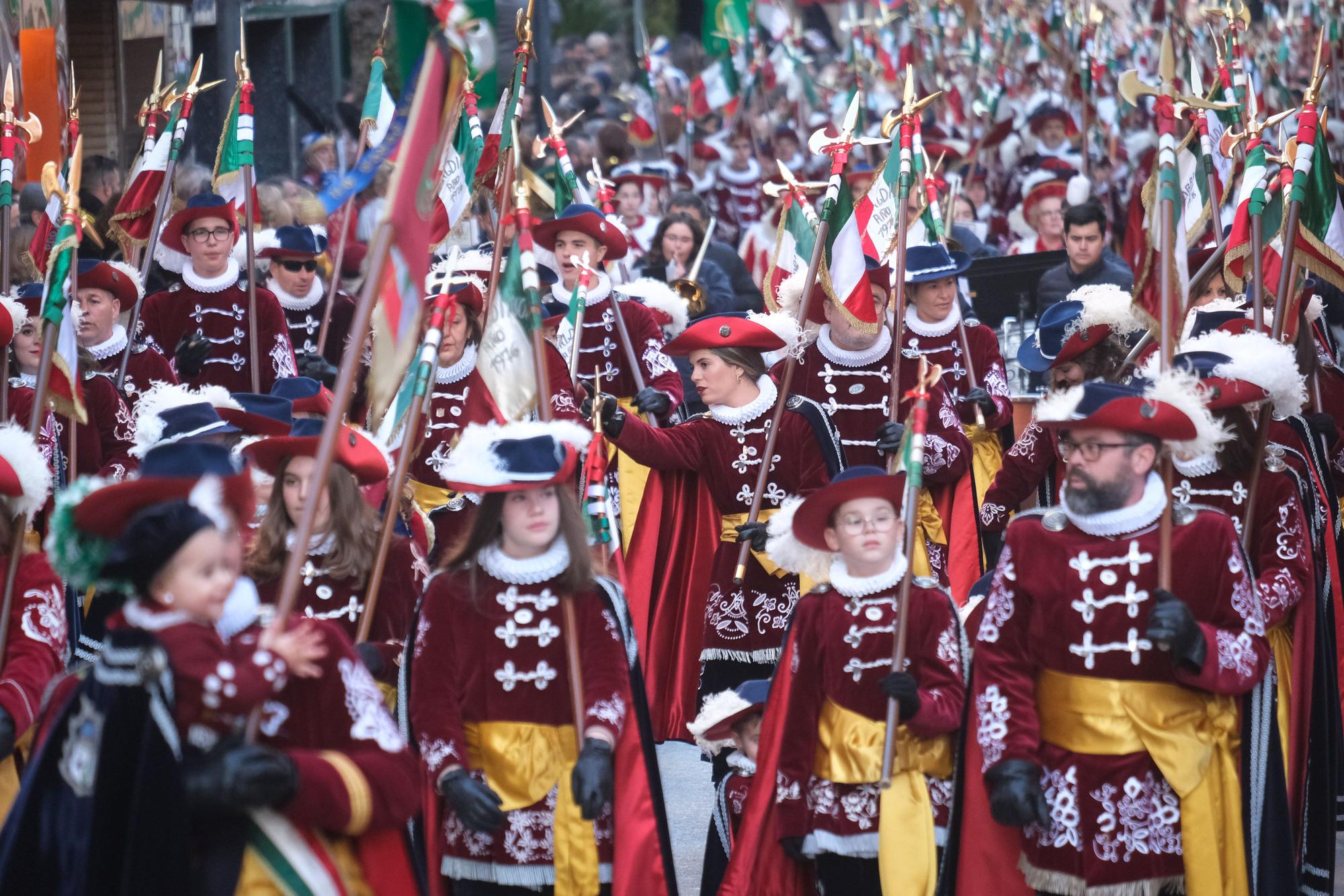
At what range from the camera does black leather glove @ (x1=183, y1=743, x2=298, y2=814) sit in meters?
3.72

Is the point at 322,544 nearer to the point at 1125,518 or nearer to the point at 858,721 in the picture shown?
the point at 858,721

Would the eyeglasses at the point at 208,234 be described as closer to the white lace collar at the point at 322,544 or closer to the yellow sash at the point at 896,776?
the white lace collar at the point at 322,544

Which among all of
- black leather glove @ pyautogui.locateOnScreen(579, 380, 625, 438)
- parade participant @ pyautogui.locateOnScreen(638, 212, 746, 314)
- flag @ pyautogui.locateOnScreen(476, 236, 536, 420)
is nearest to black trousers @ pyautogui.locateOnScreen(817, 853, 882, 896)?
flag @ pyautogui.locateOnScreen(476, 236, 536, 420)

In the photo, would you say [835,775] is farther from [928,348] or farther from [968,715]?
[928,348]

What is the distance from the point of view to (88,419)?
770 cm

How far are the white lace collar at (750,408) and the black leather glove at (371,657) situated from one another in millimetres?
2708

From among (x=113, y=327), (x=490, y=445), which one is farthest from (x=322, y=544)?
(x=113, y=327)

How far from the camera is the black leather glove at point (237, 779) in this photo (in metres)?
3.72

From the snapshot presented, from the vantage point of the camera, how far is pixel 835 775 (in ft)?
17.4

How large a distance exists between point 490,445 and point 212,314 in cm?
496

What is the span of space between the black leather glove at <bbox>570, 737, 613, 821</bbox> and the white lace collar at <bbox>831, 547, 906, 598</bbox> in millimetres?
887

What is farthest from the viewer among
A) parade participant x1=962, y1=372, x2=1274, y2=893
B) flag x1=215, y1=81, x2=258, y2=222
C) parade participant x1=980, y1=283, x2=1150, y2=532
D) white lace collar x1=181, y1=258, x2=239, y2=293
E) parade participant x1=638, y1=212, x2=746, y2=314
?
parade participant x1=638, y1=212, x2=746, y2=314

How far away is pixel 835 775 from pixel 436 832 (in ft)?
3.58

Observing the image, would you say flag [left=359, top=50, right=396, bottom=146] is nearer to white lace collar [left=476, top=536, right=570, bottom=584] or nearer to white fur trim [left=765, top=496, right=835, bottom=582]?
white fur trim [left=765, top=496, right=835, bottom=582]
